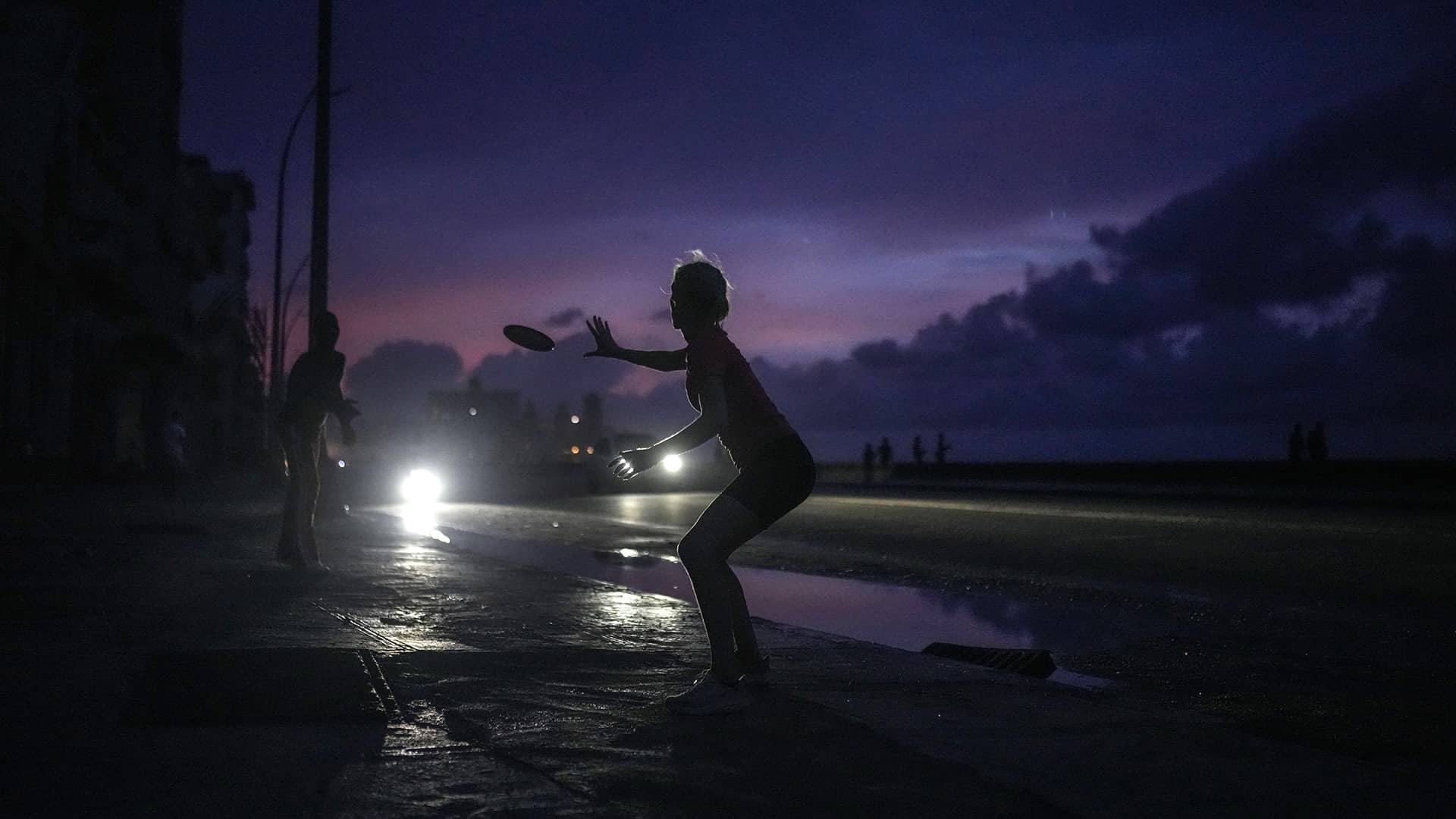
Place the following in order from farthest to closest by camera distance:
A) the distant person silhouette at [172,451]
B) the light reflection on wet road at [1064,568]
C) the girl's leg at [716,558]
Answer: the distant person silhouette at [172,451]
the light reflection on wet road at [1064,568]
the girl's leg at [716,558]

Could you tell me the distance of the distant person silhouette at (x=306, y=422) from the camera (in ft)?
33.1

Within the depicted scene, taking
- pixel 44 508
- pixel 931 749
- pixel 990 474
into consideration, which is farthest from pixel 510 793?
pixel 990 474

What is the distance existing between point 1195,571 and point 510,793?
10.2 metres

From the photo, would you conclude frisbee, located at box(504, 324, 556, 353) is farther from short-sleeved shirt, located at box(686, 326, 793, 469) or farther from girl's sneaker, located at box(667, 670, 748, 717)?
girl's sneaker, located at box(667, 670, 748, 717)

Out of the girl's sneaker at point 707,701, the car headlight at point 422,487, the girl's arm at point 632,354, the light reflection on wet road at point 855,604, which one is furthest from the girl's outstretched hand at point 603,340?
the car headlight at point 422,487

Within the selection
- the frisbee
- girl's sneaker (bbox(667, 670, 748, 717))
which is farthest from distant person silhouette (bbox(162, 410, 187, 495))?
girl's sneaker (bbox(667, 670, 748, 717))

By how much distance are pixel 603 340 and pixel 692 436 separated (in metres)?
0.63

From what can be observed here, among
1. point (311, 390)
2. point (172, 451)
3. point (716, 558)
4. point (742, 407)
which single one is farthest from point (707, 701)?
point (172, 451)

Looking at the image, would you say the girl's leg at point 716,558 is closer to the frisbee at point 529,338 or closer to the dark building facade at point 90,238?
the frisbee at point 529,338

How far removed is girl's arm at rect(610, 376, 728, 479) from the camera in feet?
16.6

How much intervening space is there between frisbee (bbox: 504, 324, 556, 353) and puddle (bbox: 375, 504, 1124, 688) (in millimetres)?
2921

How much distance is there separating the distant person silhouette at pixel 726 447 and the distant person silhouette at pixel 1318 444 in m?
36.6

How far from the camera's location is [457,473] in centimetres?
5328

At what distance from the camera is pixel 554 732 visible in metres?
4.46
